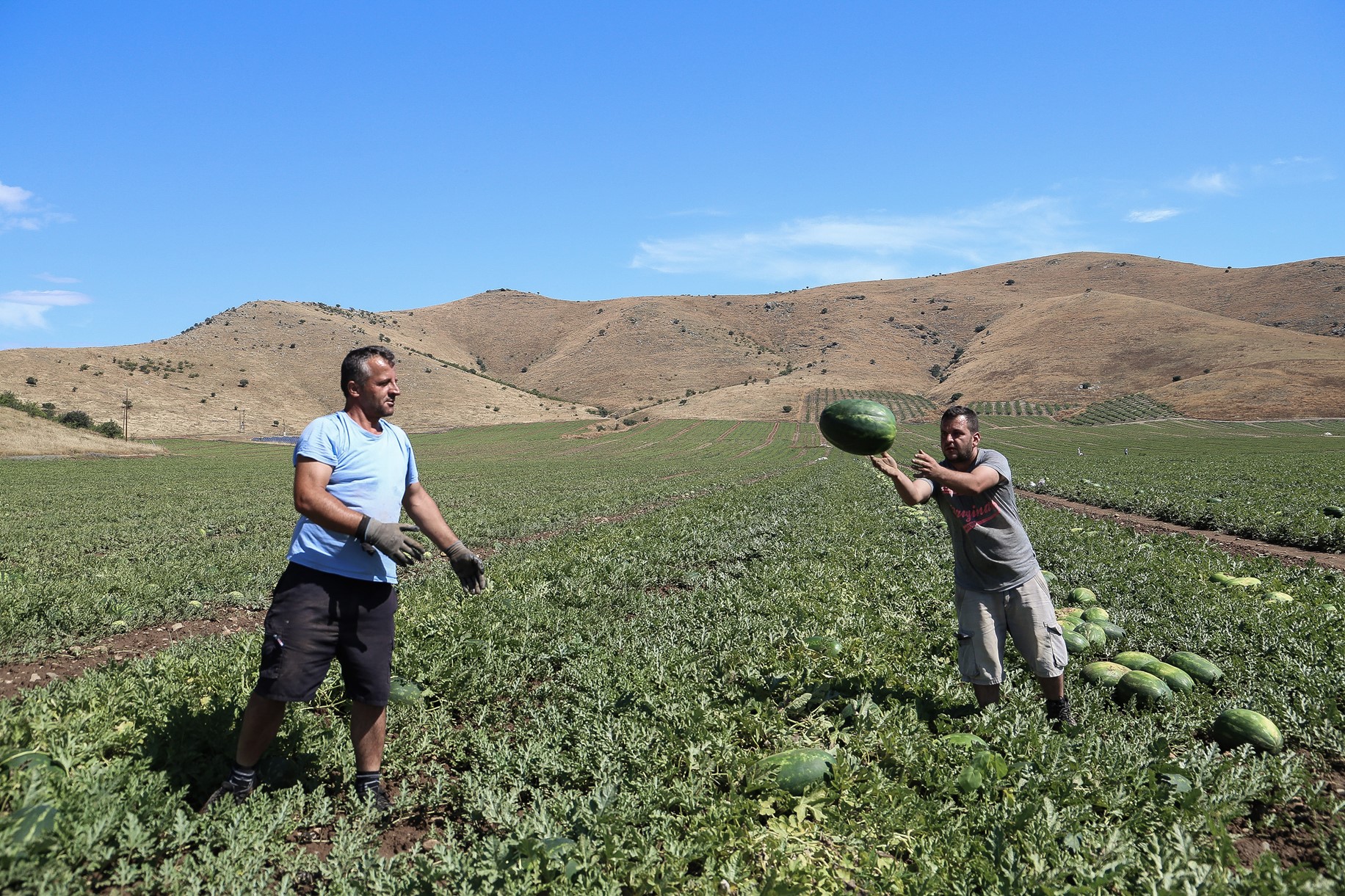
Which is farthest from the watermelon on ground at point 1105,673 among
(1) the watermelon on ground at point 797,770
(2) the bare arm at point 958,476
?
(1) the watermelon on ground at point 797,770

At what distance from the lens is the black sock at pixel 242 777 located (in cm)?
375

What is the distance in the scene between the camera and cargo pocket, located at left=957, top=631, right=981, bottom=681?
4.88m

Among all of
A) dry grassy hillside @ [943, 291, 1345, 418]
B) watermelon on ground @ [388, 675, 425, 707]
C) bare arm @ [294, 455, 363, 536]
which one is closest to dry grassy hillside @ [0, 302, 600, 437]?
dry grassy hillside @ [943, 291, 1345, 418]

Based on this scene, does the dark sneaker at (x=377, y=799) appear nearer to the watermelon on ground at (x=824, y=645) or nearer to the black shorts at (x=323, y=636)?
the black shorts at (x=323, y=636)

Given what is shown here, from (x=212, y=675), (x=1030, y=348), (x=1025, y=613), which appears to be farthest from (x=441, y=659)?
(x=1030, y=348)

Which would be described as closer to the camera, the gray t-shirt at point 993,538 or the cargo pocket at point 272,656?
the cargo pocket at point 272,656

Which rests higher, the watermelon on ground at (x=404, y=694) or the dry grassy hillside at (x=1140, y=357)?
the dry grassy hillside at (x=1140, y=357)

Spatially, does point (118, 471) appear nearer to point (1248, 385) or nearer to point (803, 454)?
point (803, 454)

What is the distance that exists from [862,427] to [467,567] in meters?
3.17

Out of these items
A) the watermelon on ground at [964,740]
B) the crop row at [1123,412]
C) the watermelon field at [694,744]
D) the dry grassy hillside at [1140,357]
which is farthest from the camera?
the dry grassy hillside at [1140,357]

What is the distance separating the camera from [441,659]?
5961 mm

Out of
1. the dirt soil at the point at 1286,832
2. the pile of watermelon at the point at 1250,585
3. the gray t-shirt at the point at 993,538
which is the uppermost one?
the gray t-shirt at the point at 993,538

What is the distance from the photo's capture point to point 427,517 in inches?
167

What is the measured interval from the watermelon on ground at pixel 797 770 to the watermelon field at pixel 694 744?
0.03m
